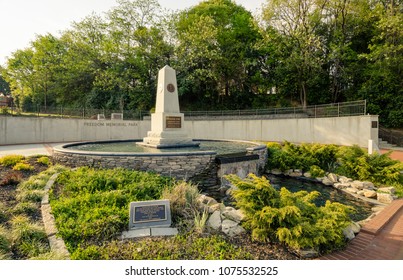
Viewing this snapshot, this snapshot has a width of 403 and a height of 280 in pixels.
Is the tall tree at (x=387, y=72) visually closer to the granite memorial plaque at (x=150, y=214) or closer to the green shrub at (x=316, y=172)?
the green shrub at (x=316, y=172)

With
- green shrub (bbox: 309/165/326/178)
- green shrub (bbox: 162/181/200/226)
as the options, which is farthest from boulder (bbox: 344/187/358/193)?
green shrub (bbox: 162/181/200/226)

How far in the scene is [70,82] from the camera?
31469mm

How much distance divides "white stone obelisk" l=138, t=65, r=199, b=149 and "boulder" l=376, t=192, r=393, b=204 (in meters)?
8.71

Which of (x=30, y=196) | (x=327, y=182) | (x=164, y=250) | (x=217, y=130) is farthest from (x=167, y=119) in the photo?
(x=217, y=130)

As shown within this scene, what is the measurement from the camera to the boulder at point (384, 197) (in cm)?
743

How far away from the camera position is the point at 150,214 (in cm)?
491

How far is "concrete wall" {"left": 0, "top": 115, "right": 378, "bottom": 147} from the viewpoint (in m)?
17.7

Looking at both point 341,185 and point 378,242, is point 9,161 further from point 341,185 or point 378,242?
point 341,185

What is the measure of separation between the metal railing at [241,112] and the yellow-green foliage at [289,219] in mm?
15918

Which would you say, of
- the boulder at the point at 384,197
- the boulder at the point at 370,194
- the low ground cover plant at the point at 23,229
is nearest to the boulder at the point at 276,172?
the boulder at the point at 370,194

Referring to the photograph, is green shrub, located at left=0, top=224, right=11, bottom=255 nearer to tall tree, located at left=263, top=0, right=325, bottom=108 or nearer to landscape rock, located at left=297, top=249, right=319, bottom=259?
landscape rock, located at left=297, top=249, right=319, bottom=259

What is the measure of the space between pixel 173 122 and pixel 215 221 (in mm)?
8614

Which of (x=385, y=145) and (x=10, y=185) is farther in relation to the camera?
(x=385, y=145)

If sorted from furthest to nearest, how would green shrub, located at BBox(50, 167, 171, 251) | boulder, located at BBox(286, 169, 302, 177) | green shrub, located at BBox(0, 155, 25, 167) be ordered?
boulder, located at BBox(286, 169, 302, 177)
green shrub, located at BBox(0, 155, 25, 167)
green shrub, located at BBox(50, 167, 171, 251)
